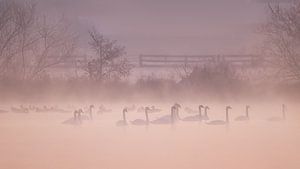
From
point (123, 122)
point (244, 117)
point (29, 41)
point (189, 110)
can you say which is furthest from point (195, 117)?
point (29, 41)

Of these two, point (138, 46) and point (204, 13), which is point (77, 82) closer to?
point (138, 46)

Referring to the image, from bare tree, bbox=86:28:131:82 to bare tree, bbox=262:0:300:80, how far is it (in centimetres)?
124

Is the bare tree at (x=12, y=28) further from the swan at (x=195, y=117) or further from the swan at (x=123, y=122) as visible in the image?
the swan at (x=195, y=117)

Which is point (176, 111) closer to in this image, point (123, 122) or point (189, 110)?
point (189, 110)

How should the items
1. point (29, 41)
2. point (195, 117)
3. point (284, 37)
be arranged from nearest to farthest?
A: point (195, 117) → point (284, 37) → point (29, 41)

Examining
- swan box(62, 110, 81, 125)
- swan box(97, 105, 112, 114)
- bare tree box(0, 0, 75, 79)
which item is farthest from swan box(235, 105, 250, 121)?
bare tree box(0, 0, 75, 79)

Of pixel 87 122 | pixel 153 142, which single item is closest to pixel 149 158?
pixel 153 142

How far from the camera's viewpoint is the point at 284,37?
153 inches

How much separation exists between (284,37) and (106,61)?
1.53 meters

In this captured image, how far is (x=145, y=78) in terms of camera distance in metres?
3.94

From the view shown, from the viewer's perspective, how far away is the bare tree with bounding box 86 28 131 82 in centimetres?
392

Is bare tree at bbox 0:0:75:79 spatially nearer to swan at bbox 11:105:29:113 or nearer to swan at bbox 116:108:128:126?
swan at bbox 11:105:29:113

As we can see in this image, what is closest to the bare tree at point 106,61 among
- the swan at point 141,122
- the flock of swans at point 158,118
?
the flock of swans at point 158,118

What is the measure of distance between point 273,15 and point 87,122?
1801 mm
